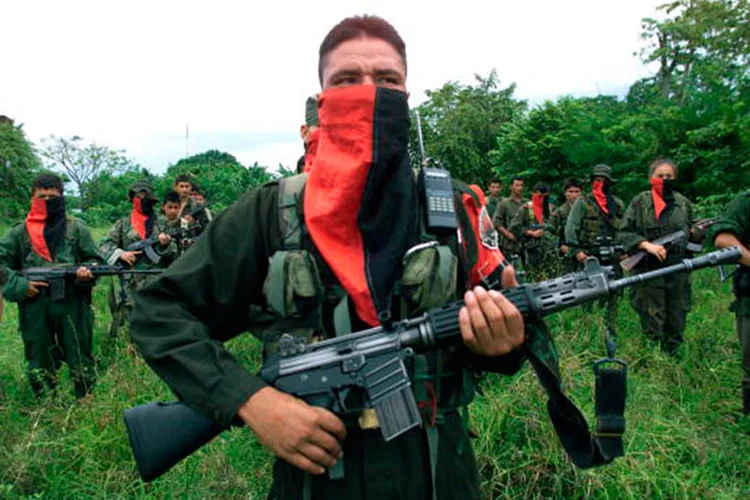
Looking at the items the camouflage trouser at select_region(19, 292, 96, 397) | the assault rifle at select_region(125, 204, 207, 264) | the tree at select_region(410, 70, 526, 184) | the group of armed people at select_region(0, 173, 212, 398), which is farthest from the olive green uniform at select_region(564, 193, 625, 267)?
the tree at select_region(410, 70, 526, 184)

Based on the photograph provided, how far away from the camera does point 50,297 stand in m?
5.04

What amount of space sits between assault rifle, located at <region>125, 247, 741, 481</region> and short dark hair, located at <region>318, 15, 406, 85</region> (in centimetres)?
73

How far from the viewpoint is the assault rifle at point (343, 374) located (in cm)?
137

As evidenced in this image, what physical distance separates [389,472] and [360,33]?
3.67 ft

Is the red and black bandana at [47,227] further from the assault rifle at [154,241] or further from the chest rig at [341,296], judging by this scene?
the chest rig at [341,296]

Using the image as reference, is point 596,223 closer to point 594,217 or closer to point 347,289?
point 594,217

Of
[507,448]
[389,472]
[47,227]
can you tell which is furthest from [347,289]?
[47,227]

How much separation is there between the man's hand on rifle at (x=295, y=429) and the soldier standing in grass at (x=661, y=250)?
16.8 ft

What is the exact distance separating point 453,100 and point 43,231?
993 inches

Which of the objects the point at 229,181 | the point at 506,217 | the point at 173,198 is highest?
the point at 229,181

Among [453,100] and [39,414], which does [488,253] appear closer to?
[39,414]

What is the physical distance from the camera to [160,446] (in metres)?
1.44

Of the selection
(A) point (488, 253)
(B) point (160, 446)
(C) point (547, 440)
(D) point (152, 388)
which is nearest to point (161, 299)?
(B) point (160, 446)

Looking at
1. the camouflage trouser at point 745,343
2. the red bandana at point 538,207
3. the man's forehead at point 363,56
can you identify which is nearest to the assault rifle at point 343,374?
the man's forehead at point 363,56
